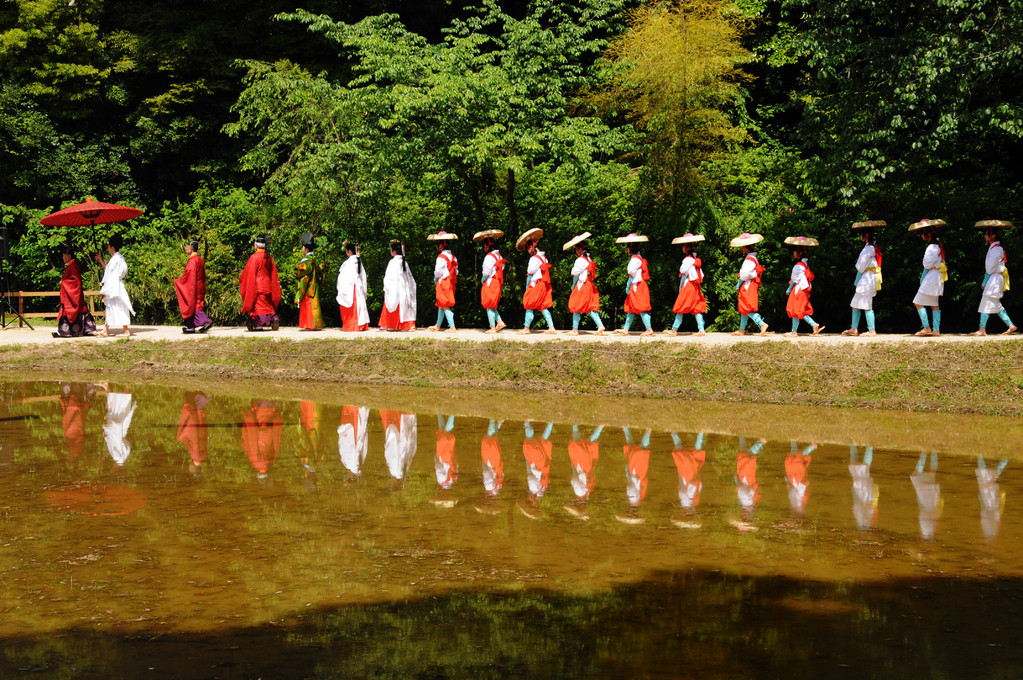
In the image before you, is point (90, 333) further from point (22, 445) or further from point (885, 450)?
point (885, 450)

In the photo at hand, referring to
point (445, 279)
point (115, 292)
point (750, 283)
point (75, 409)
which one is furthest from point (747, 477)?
point (115, 292)

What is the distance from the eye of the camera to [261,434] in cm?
968

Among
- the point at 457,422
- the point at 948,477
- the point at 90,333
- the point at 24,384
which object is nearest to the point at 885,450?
the point at 948,477

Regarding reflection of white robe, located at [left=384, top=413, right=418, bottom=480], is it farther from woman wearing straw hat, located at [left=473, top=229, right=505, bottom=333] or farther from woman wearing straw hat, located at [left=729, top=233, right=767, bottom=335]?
woman wearing straw hat, located at [left=729, top=233, right=767, bottom=335]

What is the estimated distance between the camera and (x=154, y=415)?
427 inches

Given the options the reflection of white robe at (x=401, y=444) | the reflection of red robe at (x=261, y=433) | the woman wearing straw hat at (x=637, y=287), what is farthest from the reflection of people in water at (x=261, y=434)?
the woman wearing straw hat at (x=637, y=287)

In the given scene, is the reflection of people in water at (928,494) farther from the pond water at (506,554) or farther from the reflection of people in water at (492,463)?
the reflection of people in water at (492,463)

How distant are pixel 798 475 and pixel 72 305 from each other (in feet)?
42.9

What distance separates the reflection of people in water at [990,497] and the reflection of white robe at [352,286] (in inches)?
424

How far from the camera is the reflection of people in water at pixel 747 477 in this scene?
6988 mm

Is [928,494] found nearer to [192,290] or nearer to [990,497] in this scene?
[990,497]

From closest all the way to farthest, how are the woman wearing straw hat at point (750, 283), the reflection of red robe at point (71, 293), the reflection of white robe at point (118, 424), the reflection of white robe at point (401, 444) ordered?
1. the reflection of white robe at point (401, 444)
2. the reflection of white robe at point (118, 424)
3. the woman wearing straw hat at point (750, 283)
4. the reflection of red robe at point (71, 293)

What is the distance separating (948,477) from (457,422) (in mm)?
4743

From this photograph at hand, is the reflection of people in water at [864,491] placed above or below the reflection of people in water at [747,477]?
below
